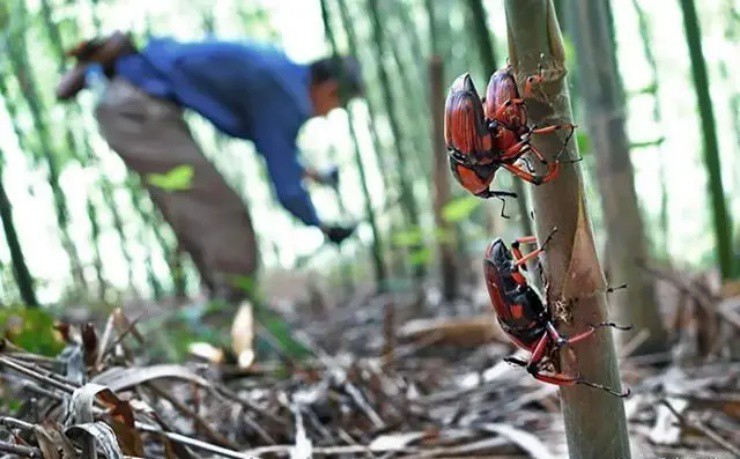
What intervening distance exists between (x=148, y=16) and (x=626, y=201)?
621cm

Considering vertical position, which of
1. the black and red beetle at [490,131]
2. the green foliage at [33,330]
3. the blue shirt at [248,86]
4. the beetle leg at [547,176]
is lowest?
the green foliage at [33,330]

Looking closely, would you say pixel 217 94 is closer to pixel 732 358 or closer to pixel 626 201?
pixel 626 201

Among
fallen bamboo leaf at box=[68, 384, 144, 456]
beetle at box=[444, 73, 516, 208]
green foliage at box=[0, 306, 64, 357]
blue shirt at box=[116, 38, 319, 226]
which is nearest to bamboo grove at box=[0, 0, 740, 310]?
beetle at box=[444, 73, 516, 208]

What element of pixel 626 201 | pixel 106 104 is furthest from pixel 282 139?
pixel 626 201

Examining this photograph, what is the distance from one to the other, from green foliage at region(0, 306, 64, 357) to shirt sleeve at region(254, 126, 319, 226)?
2498 mm

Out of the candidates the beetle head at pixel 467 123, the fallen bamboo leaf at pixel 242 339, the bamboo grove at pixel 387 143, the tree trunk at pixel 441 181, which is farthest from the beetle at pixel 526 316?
the tree trunk at pixel 441 181

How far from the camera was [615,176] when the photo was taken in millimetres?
2494

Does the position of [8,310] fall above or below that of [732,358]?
above

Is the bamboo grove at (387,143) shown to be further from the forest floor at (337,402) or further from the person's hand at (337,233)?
the forest floor at (337,402)

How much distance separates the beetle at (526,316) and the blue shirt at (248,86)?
3.31 m

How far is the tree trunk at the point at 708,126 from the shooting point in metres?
2.47

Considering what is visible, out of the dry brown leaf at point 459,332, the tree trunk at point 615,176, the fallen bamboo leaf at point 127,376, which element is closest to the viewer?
the fallen bamboo leaf at point 127,376

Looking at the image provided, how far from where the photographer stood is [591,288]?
36.9 inches

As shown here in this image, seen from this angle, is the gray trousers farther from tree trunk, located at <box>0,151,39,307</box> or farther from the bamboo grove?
tree trunk, located at <box>0,151,39,307</box>
